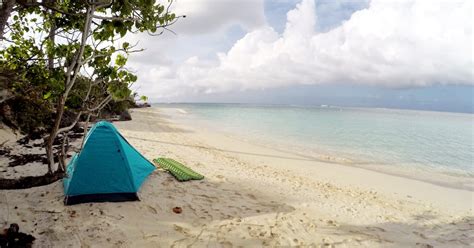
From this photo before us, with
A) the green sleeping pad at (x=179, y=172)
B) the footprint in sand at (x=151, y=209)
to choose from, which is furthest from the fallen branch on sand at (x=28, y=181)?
the green sleeping pad at (x=179, y=172)

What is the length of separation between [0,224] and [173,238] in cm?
297

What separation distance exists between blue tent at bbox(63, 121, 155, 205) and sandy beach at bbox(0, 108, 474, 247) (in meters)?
0.24

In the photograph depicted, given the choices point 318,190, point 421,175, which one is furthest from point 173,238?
point 421,175

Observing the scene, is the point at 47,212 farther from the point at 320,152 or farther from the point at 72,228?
the point at 320,152

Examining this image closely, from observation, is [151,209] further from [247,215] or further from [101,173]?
[247,215]

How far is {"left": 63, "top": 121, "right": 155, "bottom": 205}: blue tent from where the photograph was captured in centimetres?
596

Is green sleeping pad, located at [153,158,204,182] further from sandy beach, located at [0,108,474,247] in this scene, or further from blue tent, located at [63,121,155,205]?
blue tent, located at [63,121,155,205]

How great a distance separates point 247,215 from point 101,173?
339 cm

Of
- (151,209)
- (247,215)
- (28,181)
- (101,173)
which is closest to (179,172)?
(151,209)

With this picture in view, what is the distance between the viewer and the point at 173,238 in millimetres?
4969

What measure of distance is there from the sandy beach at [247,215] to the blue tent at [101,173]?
9.3 inches

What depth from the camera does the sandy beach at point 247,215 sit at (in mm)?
4992

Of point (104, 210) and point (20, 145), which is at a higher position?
point (20, 145)

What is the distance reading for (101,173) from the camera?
20.0 ft
